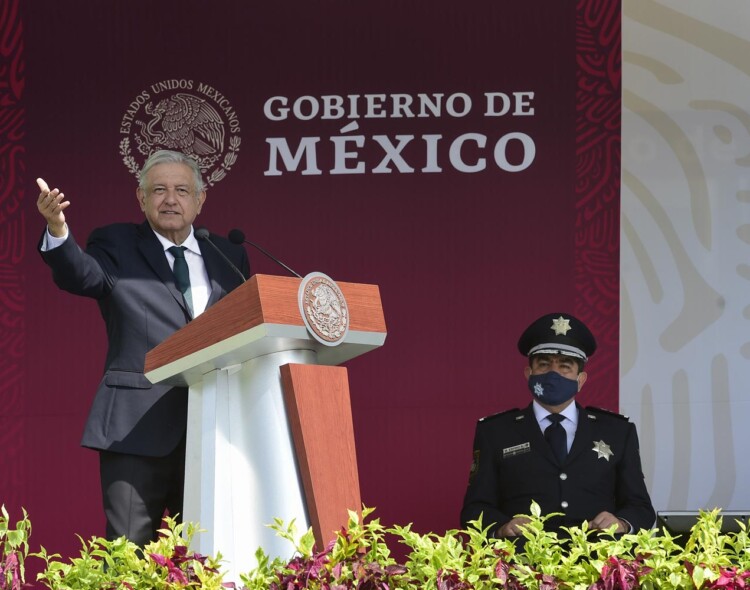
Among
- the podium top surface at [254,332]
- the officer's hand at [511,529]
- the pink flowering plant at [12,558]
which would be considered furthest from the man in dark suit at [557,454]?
the pink flowering plant at [12,558]

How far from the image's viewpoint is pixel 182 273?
337 cm

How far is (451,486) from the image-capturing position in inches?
190

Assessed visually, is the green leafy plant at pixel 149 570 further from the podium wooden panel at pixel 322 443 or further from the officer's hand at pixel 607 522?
the officer's hand at pixel 607 522

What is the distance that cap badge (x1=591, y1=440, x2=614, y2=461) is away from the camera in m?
3.84

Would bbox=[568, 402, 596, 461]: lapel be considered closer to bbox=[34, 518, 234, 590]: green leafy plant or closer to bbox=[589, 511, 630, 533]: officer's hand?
bbox=[589, 511, 630, 533]: officer's hand

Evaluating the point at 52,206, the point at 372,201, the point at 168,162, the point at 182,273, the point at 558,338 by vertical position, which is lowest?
the point at 558,338

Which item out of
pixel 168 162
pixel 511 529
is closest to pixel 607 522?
pixel 511 529

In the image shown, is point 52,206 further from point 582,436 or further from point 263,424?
point 582,436

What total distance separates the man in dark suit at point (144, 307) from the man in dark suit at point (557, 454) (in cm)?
94

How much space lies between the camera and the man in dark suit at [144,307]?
3.20 m

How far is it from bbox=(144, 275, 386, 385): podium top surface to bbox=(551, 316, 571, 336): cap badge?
1093 mm

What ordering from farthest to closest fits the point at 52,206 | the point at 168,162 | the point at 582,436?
the point at 582,436 → the point at 168,162 → the point at 52,206

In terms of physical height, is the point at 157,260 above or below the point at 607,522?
above

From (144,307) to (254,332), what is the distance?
77cm
